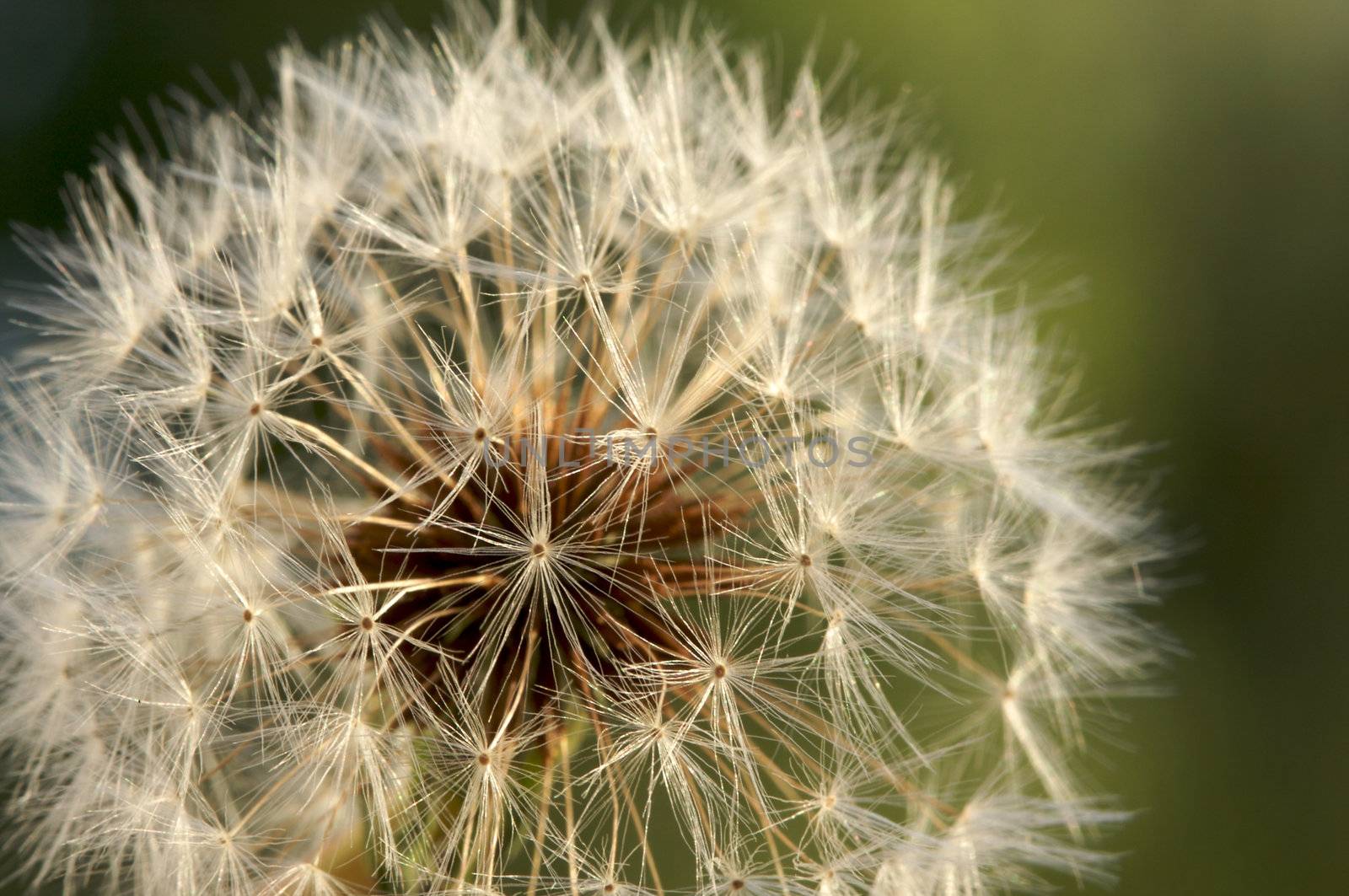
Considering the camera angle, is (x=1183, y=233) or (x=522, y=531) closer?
(x=522, y=531)

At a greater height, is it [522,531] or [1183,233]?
[1183,233]

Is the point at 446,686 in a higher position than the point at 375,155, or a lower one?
lower

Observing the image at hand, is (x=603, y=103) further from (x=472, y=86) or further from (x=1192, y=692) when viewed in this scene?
(x=1192, y=692)

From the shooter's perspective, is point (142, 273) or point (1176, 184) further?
point (1176, 184)

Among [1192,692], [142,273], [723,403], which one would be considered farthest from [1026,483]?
[1192,692]

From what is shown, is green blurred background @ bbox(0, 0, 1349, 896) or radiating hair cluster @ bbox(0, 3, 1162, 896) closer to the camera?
radiating hair cluster @ bbox(0, 3, 1162, 896)
